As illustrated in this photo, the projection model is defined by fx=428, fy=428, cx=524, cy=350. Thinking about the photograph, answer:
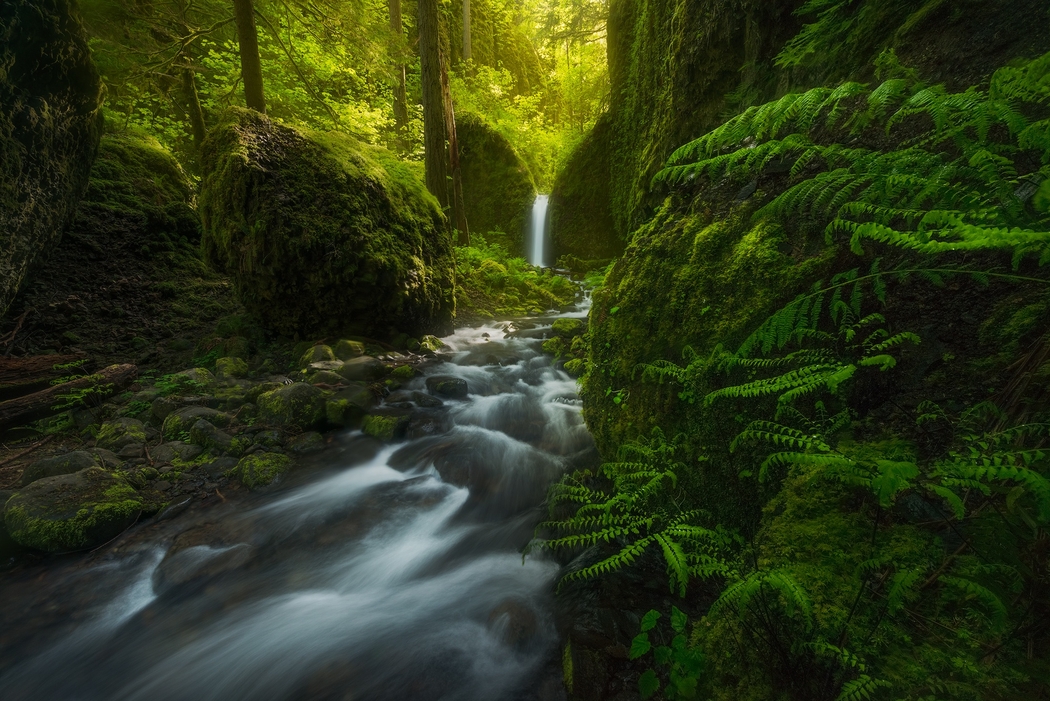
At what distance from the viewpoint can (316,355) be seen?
629cm

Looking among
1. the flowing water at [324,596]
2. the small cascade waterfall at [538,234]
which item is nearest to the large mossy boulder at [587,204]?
the small cascade waterfall at [538,234]

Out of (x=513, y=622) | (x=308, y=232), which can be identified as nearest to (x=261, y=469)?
(x=513, y=622)

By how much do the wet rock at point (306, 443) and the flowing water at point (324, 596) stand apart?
0.46 ft

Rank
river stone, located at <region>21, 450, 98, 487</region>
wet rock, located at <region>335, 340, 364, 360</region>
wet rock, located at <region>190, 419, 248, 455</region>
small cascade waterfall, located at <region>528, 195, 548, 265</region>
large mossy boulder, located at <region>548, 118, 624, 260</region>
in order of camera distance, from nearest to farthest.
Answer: river stone, located at <region>21, 450, 98, 487</region> → wet rock, located at <region>190, 419, 248, 455</region> → wet rock, located at <region>335, 340, 364, 360</region> → large mossy boulder, located at <region>548, 118, 624, 260</region> → small cascade waterfall, located at <region>528, 195, 548, 265</region>

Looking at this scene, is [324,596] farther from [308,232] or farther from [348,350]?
[308,232]

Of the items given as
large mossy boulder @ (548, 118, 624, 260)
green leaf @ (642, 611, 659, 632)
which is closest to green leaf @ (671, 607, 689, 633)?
green leaf @ (642, 611, 659, 632)

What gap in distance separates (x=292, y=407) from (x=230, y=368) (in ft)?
5.87

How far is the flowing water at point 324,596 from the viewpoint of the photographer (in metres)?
2.51

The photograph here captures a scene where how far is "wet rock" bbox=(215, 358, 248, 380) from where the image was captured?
233 inches

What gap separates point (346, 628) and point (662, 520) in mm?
2296

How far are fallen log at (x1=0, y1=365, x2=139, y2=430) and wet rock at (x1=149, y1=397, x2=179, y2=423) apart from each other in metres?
0.89

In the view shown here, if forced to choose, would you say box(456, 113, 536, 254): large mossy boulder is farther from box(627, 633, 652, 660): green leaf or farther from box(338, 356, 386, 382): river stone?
box(627, 633, 652, 660): green leaf

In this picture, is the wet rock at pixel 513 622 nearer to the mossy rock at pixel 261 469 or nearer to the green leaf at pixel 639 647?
the green leaf at pixel 639 647

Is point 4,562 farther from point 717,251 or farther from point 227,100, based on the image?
point 227,100
